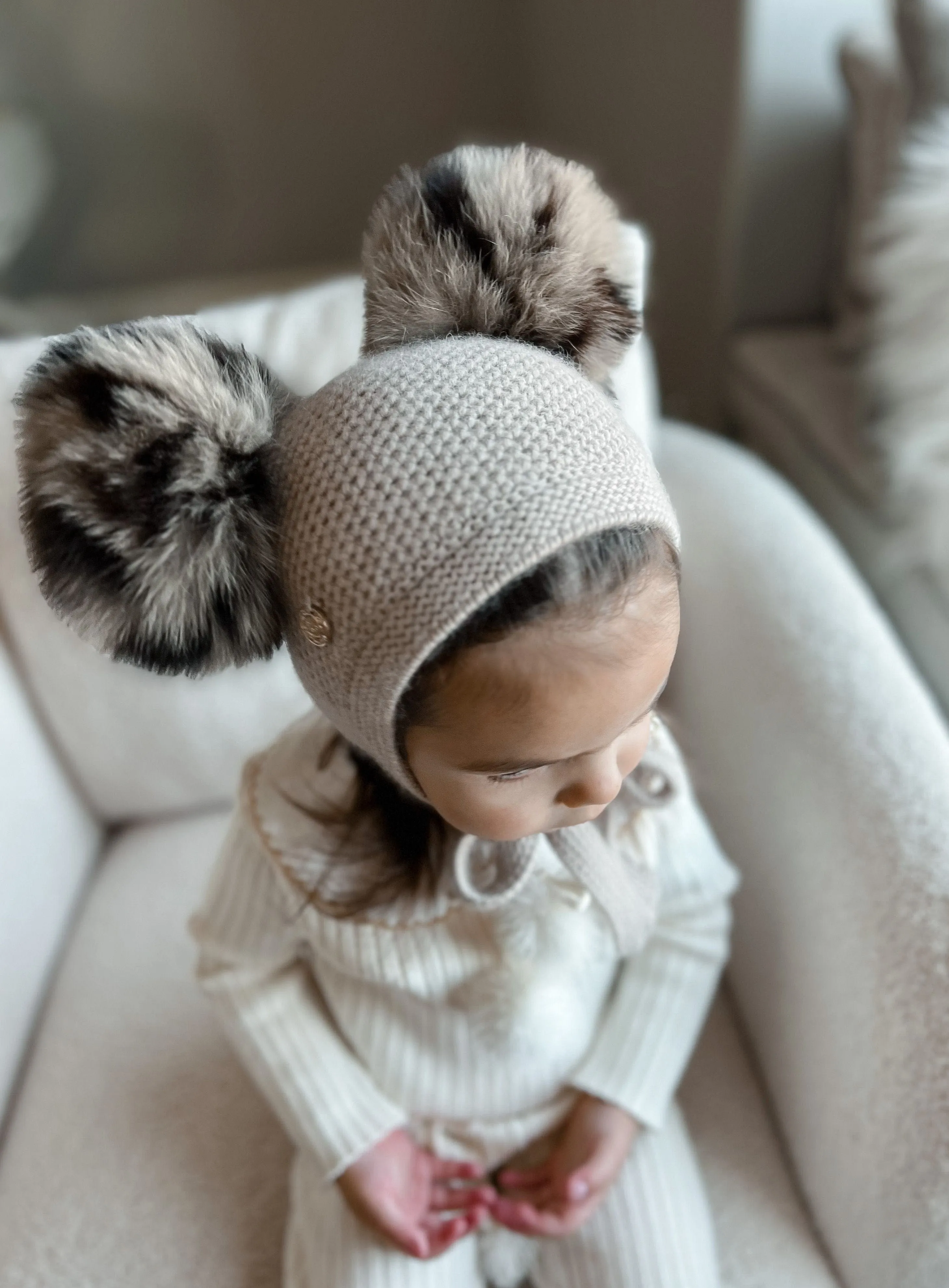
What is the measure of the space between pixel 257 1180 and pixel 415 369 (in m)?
0.57

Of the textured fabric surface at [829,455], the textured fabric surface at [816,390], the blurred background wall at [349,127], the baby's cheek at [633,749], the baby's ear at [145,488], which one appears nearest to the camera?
the baby's ear at [145,488]

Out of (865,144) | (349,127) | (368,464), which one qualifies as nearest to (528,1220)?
(368,464)

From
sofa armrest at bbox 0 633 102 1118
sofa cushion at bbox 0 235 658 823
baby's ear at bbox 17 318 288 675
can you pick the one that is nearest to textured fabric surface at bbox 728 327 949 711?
sofa cushion at bbox 0 235 658 823

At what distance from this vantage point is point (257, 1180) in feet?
2.20

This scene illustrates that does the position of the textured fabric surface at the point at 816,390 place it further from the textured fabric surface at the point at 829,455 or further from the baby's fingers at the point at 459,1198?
the baby's fingers at the point at 459,1198

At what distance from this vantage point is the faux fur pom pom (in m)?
0.44

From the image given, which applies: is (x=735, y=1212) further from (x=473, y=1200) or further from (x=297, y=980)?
(x=297, y=980)

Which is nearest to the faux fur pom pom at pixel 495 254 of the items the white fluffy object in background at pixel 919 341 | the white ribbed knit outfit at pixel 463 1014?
the white ribbed knit outfit at pixel 463 1014

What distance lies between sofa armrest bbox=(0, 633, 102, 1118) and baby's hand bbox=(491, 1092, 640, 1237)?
1.25 feet

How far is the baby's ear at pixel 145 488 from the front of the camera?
372mm

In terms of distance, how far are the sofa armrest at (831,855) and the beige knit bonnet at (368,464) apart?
279mm

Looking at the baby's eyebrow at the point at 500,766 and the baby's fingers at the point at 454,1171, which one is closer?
the baby's eyebrow at the point at 500,766

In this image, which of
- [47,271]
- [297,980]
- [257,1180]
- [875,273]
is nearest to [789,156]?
[875,273]

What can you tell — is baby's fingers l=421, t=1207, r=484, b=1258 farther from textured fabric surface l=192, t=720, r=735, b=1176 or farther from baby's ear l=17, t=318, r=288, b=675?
baby's ear l=17, t=318, r=288, b=675
